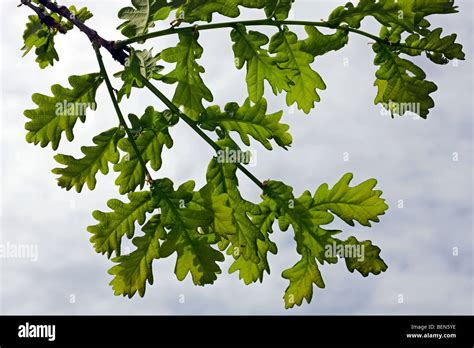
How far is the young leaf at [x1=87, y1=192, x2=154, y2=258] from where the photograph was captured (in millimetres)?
3928

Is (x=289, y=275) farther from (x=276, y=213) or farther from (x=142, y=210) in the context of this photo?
(x=142, y=210)

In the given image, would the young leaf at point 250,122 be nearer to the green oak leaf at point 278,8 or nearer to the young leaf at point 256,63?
the young leaf at point 256,63

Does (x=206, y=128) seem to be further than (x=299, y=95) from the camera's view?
No

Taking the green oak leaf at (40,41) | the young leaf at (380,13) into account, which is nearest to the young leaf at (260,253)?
the young leaf at (380,13)

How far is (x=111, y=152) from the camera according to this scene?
410cm

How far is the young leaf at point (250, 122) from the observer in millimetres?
4051

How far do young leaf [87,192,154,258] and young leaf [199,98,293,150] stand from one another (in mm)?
604

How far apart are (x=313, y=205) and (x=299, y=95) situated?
0.74 m

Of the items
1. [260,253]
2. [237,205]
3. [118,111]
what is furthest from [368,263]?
[118,111]

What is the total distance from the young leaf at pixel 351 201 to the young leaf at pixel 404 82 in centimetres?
60

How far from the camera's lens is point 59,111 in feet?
13.8

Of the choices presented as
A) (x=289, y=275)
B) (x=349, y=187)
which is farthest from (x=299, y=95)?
(x=289, y=275)

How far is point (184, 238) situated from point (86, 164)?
799 millimetres

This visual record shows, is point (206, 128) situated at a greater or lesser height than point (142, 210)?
Result: greater
